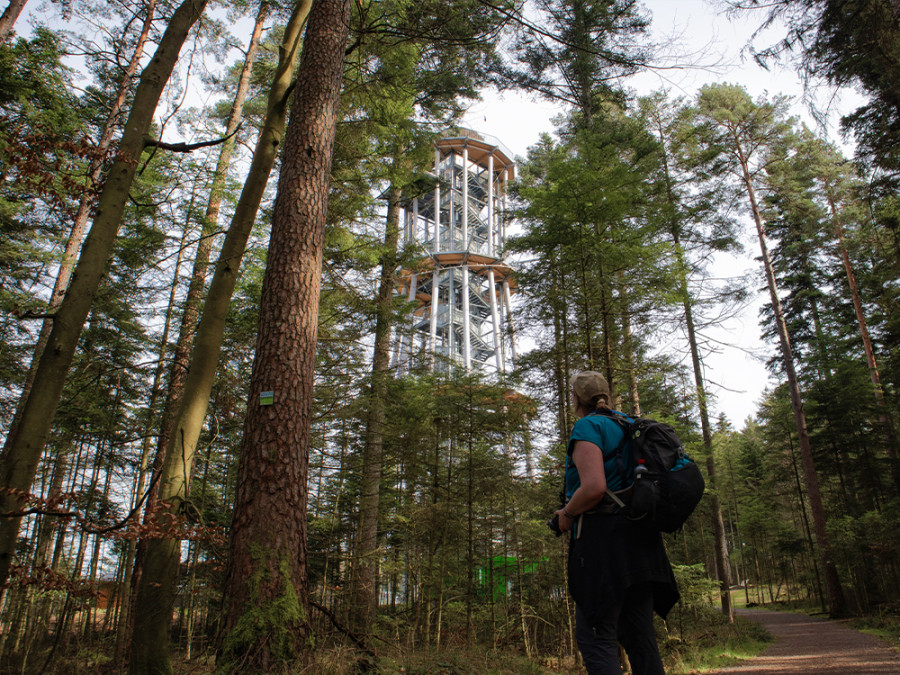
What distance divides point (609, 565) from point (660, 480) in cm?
43

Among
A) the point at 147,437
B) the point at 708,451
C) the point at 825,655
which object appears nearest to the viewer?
the point at 147,437

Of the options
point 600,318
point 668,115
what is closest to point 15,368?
point 600,318

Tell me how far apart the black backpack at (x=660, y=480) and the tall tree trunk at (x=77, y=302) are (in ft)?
10.2

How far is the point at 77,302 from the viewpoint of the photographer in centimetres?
328

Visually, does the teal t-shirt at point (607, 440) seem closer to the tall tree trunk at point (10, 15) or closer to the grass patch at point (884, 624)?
the grass patch at point (884, 624)

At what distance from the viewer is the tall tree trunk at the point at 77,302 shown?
9.41 ft

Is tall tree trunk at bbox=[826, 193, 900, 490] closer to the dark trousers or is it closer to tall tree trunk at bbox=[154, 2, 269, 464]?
the dark trousers

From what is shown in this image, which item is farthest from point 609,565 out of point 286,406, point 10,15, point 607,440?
point 10,15

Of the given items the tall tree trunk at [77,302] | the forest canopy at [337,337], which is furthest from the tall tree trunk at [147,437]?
the tall tree trunk at [77,302]

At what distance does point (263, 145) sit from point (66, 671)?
5256 millimetres

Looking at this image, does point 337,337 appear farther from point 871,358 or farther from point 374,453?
point 871,358

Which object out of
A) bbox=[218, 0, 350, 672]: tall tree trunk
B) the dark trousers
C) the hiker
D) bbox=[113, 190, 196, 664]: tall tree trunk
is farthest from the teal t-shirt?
bbox=[113, 190, 196, 664]: tall tree trunk

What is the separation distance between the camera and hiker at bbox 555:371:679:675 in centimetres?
223

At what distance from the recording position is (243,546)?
3.00m
